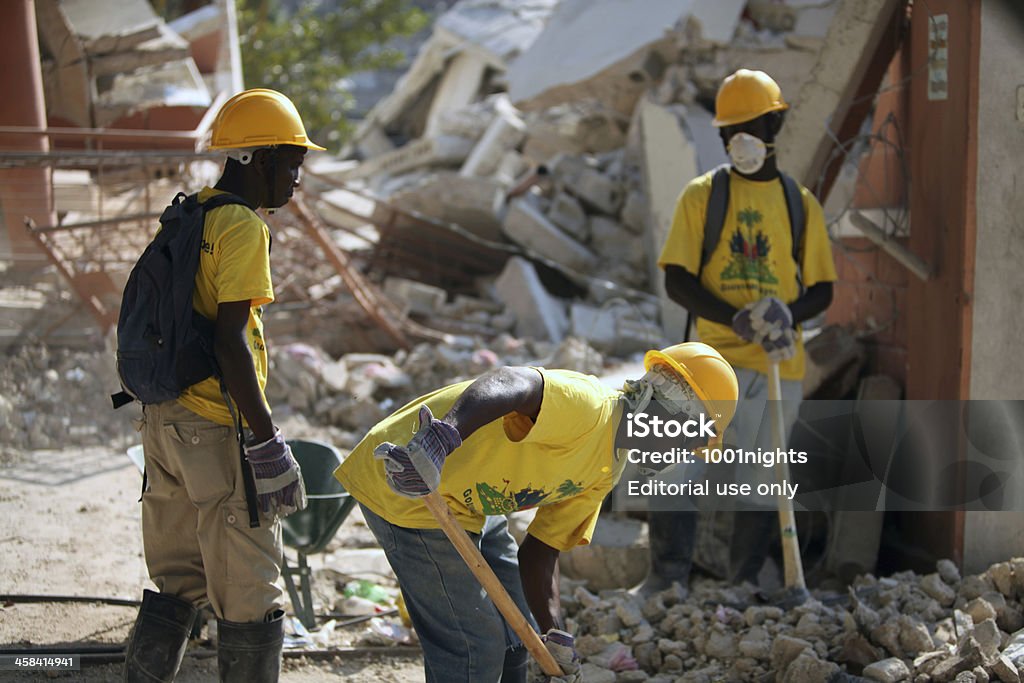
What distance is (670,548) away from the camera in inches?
169

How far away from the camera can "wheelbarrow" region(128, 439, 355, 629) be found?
3771 mm

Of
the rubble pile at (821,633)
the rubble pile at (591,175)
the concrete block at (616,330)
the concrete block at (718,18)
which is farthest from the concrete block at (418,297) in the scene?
the rubble pile at (821,633)

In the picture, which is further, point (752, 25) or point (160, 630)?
point (752, 25)

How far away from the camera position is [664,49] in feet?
30.3

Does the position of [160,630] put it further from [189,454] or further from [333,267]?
[333,267]

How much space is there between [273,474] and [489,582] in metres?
0.69

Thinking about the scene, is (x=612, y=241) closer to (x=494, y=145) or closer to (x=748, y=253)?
(x=494, y=145)

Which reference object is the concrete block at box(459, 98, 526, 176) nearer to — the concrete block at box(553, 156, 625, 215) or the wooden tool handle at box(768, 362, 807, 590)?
the concrete block at box(553, 156, 625, 215)

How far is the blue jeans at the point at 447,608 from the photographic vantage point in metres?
2.69

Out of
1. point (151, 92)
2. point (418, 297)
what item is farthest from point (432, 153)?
point (151, 92)

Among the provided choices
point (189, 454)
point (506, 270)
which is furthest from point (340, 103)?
point (189, 454)

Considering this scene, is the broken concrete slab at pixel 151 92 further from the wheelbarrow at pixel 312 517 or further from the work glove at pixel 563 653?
the work glove at pixel 563 653

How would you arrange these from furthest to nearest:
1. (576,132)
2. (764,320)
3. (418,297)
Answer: (576,132) < (418,297) < (764,320)

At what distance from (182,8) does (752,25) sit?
25.9ft
